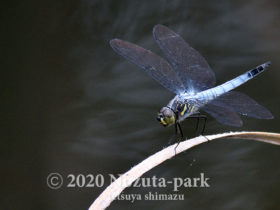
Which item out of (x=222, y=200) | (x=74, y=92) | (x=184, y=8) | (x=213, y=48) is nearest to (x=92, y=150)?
(x=74, y=92)

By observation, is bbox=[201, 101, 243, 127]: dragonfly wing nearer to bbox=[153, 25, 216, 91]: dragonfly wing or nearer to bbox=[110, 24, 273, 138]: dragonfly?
bbox=[110, 24, 273, 138]: dragonfly

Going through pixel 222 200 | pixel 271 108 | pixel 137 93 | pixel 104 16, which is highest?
pixel 104 16

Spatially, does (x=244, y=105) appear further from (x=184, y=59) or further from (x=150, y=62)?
(x=150, y=62)

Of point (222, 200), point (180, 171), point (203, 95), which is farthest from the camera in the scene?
point (180, 171)

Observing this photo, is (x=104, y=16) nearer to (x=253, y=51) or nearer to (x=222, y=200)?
(x=253, y=51)

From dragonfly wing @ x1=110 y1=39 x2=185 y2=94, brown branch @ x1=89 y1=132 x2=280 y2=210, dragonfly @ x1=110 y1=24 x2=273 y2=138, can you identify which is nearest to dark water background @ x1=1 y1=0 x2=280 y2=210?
dragonfly @ x1=110 y1=24 x2=273 y2=138

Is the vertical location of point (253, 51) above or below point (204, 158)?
above

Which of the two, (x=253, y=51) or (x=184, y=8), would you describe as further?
(x=184, y=8)
